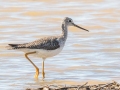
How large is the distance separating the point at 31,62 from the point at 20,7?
19.8ft

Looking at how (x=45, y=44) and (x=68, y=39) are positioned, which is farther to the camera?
(x=68, y=39)

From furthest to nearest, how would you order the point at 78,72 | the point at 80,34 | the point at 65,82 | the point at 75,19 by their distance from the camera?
the point at 75,19
the point at 80,34
the point at 78,72
the point at 65,82

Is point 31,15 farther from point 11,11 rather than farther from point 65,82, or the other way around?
point 65,82

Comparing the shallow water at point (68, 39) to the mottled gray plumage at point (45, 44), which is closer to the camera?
the shallow water at point (68, 39)

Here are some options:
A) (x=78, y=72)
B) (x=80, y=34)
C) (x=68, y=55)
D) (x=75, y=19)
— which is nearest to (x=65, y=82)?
(x=78, y=72)

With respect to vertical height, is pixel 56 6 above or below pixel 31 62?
above

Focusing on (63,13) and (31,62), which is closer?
(31,62)

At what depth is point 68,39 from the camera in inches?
494

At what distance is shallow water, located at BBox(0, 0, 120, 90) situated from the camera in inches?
379

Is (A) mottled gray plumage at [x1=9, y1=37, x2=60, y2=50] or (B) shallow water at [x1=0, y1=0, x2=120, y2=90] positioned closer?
(B) shallow water at [x1=0, y1=0, x2=120, y2=90]

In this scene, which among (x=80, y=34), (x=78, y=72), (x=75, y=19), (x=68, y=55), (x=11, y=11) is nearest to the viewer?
(x=78, y=72)

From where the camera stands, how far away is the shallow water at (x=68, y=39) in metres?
9.62

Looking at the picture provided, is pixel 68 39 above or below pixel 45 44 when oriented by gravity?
above

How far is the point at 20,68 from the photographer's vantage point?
10141 mm
